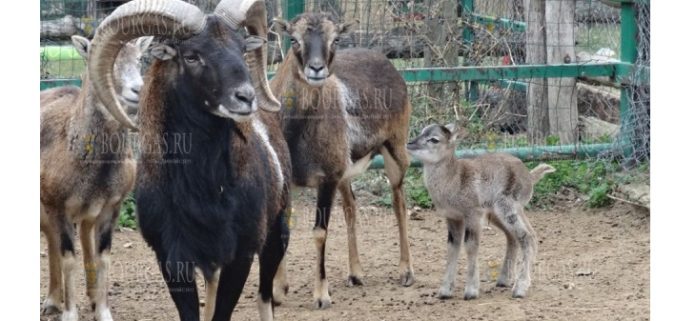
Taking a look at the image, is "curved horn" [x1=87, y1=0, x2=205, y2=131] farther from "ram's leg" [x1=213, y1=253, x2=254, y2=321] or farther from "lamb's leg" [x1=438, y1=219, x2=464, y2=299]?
"lamb's leg" [x1=438, y1=219, x2=464, y2=299]

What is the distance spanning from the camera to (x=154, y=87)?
24.3 feet

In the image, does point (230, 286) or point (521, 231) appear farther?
point (521, 231)

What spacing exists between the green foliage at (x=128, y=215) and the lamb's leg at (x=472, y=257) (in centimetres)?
383

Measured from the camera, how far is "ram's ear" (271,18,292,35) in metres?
9.91

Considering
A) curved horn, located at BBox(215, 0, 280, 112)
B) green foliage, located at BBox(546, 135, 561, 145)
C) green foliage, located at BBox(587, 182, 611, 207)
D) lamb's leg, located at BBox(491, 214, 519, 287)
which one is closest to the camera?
curved horn, located at BBox(215, 0, 280, 112)

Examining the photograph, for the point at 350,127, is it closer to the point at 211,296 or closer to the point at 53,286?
the point at 211,296

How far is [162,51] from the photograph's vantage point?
7.25 meters

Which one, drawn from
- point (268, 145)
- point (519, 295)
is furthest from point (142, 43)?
point (519, 295)

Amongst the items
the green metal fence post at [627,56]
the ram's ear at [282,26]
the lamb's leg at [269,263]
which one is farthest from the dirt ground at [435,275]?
the ram's ear at [282,26]

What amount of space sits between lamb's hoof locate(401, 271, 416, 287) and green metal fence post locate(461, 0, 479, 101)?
13.3 feet

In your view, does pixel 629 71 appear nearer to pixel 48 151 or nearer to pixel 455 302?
pixel 455 302

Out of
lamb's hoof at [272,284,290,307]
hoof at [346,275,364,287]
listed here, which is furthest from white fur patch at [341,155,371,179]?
lamb's hoof at [272,284,290,307]

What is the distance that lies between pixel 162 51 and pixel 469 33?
738 centimetres

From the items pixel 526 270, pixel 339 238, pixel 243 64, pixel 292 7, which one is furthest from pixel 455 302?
pixel 292 7
